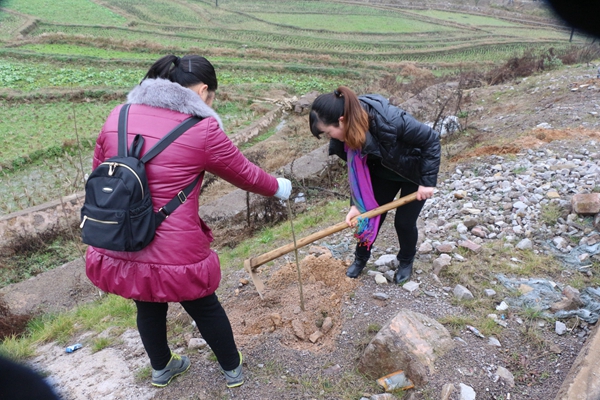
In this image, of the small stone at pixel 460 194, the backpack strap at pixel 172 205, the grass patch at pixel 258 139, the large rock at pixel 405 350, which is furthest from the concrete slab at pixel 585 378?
the grass patch at pixel 258 139

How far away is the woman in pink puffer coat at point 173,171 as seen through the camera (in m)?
1.79

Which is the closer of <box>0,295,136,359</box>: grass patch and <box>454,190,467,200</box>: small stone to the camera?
<box>0,295,136,359</box>: grass patch

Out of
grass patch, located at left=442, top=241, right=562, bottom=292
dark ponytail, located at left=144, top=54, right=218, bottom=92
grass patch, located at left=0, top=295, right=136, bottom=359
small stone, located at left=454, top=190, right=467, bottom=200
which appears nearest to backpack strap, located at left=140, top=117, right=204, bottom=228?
dark ponytail, located at left=144, top=54, right=218, bottom=92

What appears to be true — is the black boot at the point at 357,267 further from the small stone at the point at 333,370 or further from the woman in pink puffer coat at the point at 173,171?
the woman in pink puffer coat at the point at 173,171

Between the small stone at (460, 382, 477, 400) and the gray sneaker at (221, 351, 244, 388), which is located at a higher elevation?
the small stone at (460, 382, 477, 400)

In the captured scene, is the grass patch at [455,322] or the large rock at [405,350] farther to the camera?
the grass patch at [455,322]

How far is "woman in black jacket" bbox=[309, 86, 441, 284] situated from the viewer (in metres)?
2.38

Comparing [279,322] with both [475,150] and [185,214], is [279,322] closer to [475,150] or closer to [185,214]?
[185,214]

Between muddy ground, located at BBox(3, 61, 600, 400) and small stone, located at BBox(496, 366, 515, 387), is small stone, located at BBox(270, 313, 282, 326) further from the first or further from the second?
small stone, located at BBox(496, 366, 515, 387)

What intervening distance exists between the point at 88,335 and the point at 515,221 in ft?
11.9

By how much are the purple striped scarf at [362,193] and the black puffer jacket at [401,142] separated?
137 millimetres

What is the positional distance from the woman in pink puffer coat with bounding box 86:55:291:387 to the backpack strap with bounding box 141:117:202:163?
2cm

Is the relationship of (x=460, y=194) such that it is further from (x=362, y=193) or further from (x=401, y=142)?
(x=401, y=142)

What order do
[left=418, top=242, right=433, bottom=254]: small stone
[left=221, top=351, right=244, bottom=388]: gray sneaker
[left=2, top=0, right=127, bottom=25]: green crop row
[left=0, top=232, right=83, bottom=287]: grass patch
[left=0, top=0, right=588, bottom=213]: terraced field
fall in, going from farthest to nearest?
1. [left=2, top=0, right=127, bottom=25]: green crop row
2. [left=0, top=0, right=588, bottom=213]: terraced field
3. [left=0, top=232, right=83, bottom=287]: grass patch
4. [left=418, top=242, right=433, bottom=254]: small stone
5. [left=221, top=351, right=244, bottom=388]: gray sneaker
